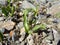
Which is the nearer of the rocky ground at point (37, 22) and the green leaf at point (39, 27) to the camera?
the rocky ground at point (37, 22)

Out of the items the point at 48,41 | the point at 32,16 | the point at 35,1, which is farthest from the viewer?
the point at 35,1

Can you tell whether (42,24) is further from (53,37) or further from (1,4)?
(1,4)

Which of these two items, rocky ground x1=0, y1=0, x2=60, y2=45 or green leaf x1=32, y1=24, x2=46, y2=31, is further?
green leaf x1=32, y1=24, x2=46, y2=31

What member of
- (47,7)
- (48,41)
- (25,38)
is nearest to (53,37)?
(48,41)

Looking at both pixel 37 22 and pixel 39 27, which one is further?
pixel 37 22

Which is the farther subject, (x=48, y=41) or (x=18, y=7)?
(x=18, y=7)

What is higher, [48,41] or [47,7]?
[47,7]

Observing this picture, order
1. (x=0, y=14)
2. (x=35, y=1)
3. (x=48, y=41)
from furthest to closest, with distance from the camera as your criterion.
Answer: (x=35, y=1), (x=0, y=14), (x=48, y=41)
